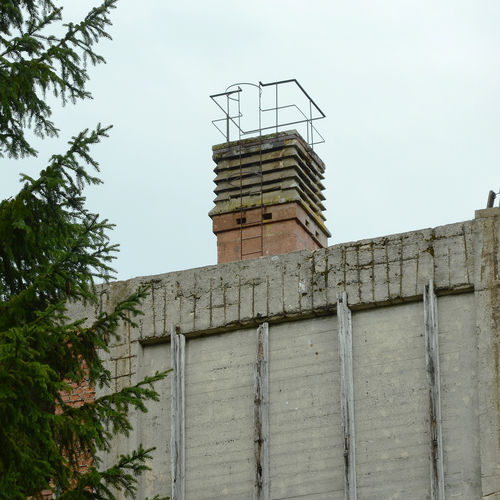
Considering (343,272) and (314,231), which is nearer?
(343,272)

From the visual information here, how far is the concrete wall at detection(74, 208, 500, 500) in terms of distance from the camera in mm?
13992

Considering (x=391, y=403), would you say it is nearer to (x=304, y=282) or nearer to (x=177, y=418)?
(x=304, y=282)

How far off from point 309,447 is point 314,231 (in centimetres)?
579

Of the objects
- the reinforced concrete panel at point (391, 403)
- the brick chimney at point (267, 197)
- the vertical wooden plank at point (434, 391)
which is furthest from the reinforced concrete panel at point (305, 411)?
the brick chimney at point (267, 197)

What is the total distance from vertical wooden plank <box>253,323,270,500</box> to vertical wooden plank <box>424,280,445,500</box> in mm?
1686

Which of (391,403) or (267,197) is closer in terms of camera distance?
(391,403)

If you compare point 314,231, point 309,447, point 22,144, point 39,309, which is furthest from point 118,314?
point 314,231

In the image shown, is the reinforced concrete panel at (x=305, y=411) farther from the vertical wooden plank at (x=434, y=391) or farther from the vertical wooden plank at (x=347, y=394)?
the vertical wooden plank at (x=434, y=391)

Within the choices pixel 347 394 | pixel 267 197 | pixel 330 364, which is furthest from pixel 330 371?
pixel 267 197

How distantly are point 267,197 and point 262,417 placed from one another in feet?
17.7

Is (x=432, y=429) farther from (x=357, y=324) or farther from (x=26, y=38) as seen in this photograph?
(x=26, y=38)

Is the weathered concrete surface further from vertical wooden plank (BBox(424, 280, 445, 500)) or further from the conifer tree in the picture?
the conifer tree

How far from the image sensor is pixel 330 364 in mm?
14734

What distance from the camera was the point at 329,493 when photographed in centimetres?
1426
